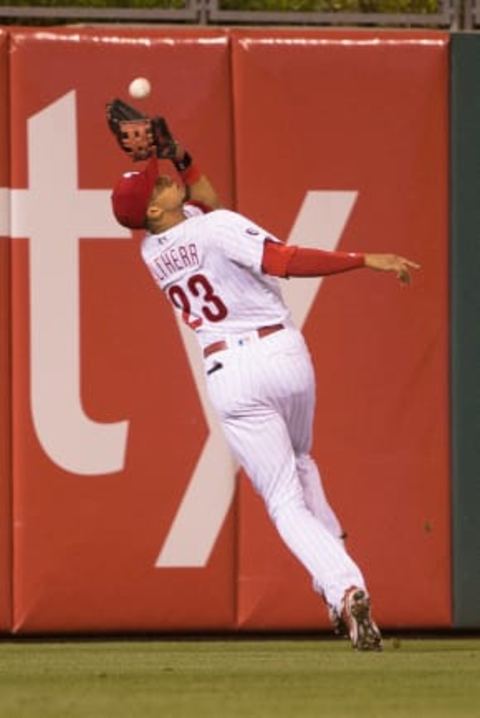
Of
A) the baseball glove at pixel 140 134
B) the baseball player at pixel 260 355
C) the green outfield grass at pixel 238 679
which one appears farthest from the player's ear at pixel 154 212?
the green outfield grass at pixel 238 679

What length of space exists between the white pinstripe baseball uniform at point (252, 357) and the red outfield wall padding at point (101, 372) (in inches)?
30.0

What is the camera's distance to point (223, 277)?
28.2ft

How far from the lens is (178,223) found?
28.8ft

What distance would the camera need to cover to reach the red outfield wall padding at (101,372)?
370 inches

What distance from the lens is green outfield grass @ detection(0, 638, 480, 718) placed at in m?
6.62

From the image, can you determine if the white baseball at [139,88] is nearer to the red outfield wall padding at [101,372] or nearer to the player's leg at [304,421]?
the red outfield wall padding at [101,372]

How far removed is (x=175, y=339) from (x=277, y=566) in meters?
1.00

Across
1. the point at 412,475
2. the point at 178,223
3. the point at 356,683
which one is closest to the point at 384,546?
the point at 412,475

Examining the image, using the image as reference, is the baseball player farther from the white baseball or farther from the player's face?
the white baseball

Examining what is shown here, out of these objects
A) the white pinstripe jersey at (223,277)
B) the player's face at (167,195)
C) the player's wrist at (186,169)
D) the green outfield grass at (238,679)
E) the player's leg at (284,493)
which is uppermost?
the player's wrist at (186,169)

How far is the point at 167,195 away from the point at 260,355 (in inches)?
30.8

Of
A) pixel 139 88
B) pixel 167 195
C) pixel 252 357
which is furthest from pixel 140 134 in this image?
pixel 252 357

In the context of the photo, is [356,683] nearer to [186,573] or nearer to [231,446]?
[231,446]

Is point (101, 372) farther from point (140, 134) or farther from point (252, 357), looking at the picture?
point (252, 357)
